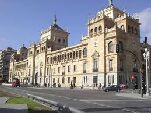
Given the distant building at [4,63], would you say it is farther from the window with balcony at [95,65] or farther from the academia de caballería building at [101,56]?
the window with balcony at [95,65]

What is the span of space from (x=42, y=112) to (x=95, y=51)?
5561 centimetres

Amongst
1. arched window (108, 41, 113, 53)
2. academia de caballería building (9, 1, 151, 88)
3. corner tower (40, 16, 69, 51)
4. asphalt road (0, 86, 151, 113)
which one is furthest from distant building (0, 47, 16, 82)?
asphalt road (0, 86, 151, 113)

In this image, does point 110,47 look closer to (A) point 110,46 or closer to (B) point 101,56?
(A) point 110,46

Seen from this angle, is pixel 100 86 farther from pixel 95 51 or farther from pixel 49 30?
pixel 49 30

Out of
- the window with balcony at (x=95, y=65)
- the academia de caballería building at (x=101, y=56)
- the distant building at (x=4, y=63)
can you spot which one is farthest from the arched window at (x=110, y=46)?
the distant building at (x=4, y=63)

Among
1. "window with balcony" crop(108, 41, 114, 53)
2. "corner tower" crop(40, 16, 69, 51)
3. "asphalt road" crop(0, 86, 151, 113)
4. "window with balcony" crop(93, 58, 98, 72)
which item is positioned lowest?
"asphalt road" crop(0, 86, 151, 113)

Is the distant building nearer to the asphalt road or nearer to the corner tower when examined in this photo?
the corner tower

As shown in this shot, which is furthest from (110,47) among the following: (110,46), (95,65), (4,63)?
(4,63)

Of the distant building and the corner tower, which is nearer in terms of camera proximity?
the corner tower

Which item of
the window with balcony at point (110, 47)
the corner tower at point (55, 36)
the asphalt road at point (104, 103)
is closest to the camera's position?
the asphalt road at point (104, 103)

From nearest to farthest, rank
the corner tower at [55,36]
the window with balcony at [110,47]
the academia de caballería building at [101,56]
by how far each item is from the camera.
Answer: the academia de caballería building at [101,56] < the window with balcony at [110,47] < the corner tower at [55,36]

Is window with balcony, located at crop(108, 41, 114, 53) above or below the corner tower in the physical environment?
below

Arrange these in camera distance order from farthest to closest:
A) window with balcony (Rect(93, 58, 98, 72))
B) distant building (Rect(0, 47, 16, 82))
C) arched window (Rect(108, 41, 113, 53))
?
distant building (Rect(0, 47, 16, 82))
window with balcony (Rect(93, 58, 98, 72))
arched window (Rect(108, 41, 113, 53))

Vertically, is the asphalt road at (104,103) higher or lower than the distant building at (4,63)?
lower
